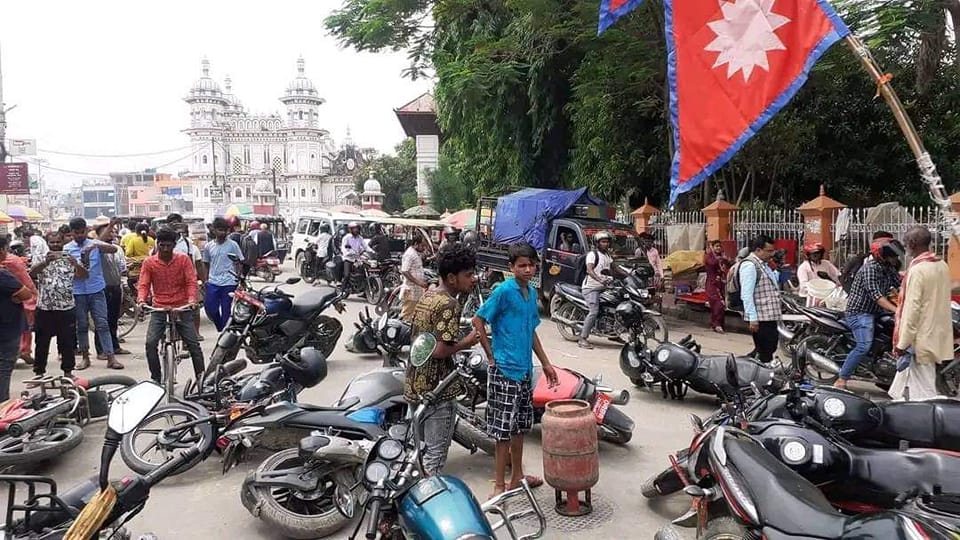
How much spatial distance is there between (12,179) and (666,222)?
83.3ft

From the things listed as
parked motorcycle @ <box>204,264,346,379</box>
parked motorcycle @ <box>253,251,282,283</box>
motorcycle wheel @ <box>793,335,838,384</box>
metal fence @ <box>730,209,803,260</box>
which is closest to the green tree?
parked motorcycle @ <box>253,251,282,283</box>

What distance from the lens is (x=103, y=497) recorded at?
2.50m

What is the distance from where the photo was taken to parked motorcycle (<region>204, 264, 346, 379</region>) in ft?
21.9

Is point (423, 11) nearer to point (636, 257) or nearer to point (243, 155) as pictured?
point (636, 257)

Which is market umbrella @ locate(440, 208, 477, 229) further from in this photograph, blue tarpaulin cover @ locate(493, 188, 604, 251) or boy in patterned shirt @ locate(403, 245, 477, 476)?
boy in patterned shirt @ locate(403, 245, 477, 476)

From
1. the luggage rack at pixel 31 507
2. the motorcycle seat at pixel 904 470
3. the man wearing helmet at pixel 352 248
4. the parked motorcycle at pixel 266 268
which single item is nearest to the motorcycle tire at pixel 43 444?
the luggage rack at pixel 31 507

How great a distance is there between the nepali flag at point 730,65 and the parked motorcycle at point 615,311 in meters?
3.73

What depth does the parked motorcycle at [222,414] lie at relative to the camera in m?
4.14

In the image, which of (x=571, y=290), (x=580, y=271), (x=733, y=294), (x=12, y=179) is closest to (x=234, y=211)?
(x=12, y=179)

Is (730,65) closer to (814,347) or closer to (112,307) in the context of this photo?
(814,347)

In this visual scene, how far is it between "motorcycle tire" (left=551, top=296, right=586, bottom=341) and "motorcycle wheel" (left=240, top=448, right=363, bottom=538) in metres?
6.27

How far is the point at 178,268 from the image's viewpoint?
20.3 ft

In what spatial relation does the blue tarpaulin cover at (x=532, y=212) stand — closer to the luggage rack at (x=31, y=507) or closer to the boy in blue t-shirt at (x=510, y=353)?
the boy in blue t-shirt at (x=510, y=353)

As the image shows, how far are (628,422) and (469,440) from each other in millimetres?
1161
